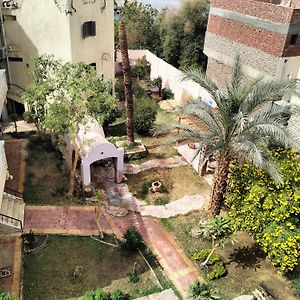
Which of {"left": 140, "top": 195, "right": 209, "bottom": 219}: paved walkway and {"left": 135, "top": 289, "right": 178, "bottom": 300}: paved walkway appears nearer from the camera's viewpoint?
{"left": 135, "top": 289, "right": 178, "bottom": 300}: paved walkway

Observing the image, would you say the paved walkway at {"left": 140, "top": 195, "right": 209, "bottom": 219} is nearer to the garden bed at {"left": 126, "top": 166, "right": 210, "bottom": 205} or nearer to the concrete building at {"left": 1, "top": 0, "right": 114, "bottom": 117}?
the garden bed at {"left": 126, "top": 166, "right": 210, "bottom": 205}

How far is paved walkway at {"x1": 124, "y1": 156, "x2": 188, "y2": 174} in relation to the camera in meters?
20.4

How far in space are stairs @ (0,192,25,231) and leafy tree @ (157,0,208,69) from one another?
23.4 meters

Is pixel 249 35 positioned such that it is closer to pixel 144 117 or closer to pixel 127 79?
pixel 144 117

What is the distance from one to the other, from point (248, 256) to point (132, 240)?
15.8ft

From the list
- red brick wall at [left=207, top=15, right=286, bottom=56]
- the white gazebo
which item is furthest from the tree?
red brick wall at [left=207, top=15, right=286, bottom=56]

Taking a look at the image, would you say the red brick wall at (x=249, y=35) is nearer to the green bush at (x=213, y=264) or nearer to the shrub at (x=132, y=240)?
the green bush at (x=213, y=264)

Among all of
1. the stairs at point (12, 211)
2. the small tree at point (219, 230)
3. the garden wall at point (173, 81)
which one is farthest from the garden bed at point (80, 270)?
the garden wall at point (173, 81)

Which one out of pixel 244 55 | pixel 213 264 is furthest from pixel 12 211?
pixel 244 55

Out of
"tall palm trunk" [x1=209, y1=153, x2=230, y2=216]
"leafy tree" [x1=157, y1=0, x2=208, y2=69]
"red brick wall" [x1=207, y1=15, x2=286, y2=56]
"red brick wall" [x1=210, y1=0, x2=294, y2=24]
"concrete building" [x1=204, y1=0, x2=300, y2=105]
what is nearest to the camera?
"tall palm trunk" [x1=209, y1=153, x2=230, y2=216]

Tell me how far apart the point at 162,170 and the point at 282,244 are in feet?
30.1

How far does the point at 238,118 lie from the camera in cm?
1301

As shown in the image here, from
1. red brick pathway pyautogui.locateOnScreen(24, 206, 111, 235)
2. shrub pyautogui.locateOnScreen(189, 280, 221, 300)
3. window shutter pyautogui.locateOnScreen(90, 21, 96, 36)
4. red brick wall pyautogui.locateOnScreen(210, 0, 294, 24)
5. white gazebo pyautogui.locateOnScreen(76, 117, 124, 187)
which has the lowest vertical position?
red brick pathway pyautogui.locateOnScreen(24, 206, 111, 235)

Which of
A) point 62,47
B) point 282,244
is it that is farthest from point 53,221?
point 62,47
